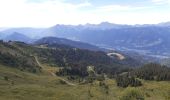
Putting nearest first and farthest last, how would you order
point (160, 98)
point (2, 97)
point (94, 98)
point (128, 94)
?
point (2, 97) < point (128, 94) < point (94, 98) < point (160, 98)

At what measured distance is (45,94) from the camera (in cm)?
16288

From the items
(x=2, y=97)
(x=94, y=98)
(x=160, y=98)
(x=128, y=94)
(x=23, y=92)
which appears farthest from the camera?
(x=160, y=98)

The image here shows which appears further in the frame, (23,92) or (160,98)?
(160,98)

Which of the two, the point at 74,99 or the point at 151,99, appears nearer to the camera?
the point at 74,99

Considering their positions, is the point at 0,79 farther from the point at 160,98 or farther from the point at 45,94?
the point at 160,98

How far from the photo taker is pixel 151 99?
593ft

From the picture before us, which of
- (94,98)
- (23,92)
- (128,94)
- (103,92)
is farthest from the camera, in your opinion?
(103,92)

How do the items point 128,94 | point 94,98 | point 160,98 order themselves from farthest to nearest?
point 160,98
point 94,98
point 128,94

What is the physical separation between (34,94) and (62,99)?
13928 mm

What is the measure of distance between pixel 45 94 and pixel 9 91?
18351 mm

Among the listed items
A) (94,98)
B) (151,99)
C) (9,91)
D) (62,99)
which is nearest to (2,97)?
(9,91)

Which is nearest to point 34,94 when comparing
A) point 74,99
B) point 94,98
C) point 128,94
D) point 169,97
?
point 74,99

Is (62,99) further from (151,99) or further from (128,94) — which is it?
(151,99)

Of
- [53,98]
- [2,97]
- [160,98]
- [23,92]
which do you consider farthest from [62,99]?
[160,98]
